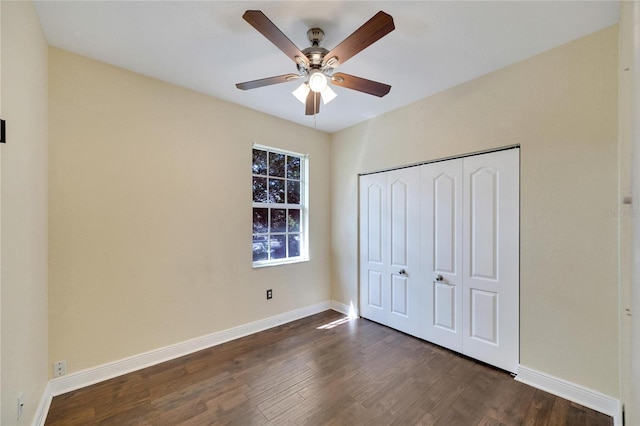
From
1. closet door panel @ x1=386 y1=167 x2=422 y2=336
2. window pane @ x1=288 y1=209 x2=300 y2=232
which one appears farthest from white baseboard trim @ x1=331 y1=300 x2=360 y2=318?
window pane @ x1=288 y1=209 x2=300 y2=232

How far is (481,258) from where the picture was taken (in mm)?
2480

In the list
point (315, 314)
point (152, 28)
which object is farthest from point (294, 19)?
point (315, 314)

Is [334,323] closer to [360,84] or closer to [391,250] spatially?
[391,250]

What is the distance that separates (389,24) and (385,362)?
8.80 ft

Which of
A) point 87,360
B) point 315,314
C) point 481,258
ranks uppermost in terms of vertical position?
point 481,258

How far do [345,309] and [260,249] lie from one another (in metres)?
1.53

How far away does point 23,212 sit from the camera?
4.88 feet

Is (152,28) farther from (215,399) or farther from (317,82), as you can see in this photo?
(215,399)

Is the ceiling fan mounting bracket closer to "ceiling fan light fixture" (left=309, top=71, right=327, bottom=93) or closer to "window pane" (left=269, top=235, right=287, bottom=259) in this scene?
"ceiling fan light fixture" (left=309, top=71, right=327, bottom=93)

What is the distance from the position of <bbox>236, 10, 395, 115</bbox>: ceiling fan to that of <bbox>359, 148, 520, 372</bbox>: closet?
1320 mm

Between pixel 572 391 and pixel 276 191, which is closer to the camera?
pixel 572 391

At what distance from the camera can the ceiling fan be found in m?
1.40

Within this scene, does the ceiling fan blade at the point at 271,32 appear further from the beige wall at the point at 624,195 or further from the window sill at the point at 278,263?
the window sill at the point at 278,263

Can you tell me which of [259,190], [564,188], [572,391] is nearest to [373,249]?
[259,190]
